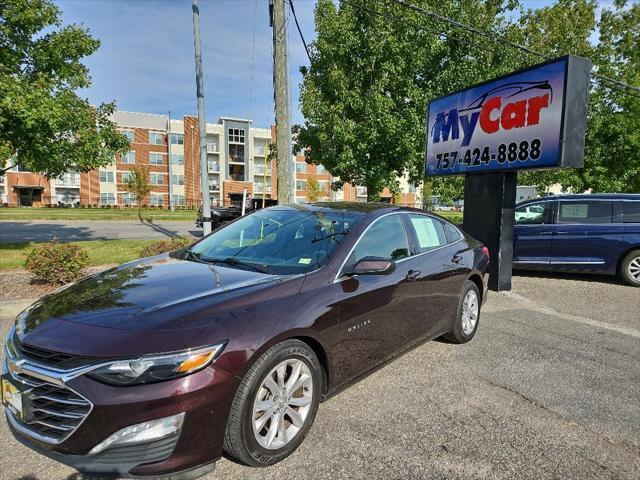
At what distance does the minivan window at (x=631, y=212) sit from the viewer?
799 centimetres

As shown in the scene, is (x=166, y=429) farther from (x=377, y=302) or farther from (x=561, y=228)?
(x=561, y=228)

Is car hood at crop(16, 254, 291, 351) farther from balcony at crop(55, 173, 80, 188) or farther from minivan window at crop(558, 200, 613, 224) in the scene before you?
balcony at crop(55, 173, 80, 188)

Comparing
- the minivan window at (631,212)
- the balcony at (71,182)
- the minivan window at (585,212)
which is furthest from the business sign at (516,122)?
the balcony at (71,182)

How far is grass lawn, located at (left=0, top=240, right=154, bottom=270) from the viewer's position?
8742 millimetres

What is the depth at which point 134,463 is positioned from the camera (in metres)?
1.97

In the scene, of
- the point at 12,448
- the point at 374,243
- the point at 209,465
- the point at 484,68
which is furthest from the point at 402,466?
the point at 484,68

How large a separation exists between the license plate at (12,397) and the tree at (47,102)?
6.85 meters

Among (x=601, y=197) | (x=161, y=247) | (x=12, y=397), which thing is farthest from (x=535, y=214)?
(x=12, y=397)

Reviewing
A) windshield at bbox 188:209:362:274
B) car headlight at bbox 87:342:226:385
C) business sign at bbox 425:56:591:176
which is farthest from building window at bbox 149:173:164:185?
car headlight at bbox 87:342:226:385

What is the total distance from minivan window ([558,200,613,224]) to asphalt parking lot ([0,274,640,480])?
12.6ft

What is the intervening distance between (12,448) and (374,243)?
288 centimetres

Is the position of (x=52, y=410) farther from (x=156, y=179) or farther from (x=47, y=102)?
(x=156, y=179)

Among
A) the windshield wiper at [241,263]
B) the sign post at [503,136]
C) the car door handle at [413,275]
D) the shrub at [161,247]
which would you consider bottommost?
the shrub at [161,247]

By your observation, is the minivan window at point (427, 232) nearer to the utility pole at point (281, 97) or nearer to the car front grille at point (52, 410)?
the car front grille at point (52, 410)
